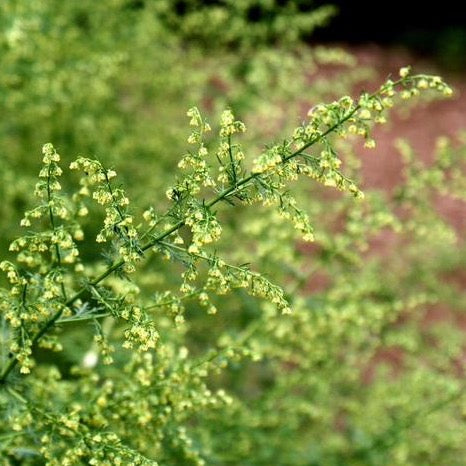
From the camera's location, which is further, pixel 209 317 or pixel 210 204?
pixel 209 317

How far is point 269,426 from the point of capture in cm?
352

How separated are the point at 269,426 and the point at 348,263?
2.47 feet

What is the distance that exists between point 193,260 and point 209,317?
99.9 inches

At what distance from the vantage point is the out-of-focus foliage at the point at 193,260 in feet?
5.83

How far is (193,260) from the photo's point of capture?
177 centimetres

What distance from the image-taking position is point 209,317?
4.29m

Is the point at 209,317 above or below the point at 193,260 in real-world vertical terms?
above

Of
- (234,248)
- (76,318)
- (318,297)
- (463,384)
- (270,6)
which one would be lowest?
(76,318)

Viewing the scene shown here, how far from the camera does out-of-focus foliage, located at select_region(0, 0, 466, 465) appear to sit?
5.83 ft

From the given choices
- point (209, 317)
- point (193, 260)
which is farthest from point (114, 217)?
point (209, 317)

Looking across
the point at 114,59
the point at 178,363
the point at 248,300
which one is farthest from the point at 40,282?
the point at 114,59

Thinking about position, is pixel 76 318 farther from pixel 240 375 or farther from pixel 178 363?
pixel 240 375

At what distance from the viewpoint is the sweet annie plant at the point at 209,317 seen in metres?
1.75

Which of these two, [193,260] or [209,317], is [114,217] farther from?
[209,317]
